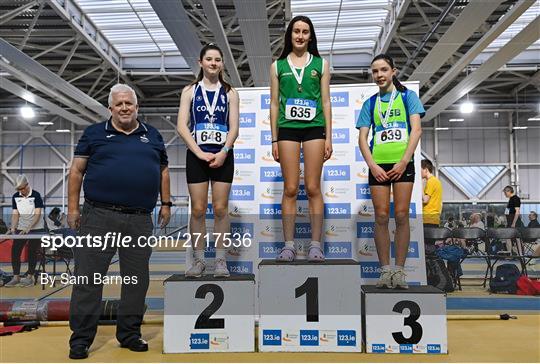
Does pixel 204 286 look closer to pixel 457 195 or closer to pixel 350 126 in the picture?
pixel 350 126

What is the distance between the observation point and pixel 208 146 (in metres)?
2.86

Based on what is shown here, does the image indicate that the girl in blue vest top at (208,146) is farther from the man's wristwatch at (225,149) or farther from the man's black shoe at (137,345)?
the man's black shoe at (137,345)

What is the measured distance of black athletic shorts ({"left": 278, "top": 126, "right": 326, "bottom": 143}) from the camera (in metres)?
2.87

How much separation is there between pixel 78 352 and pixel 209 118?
5.06 feet

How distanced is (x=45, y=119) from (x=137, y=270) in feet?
54.3

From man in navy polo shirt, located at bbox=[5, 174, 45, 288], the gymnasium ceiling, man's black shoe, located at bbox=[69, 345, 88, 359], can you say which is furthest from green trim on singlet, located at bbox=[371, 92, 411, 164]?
man in navy polo shirt, located at bbox=[5, 174, 45, 288]

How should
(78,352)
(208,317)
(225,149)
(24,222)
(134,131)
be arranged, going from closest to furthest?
(78,352)
(208,317)
(134,131)
(225,149)
(24,222)

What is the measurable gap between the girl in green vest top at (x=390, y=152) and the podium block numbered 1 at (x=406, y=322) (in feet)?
0.75

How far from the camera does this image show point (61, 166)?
1650 cm

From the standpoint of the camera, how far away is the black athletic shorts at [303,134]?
2873mm

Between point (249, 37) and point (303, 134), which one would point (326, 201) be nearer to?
point (303, 134)

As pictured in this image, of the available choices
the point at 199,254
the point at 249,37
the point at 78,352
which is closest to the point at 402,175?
the point at 199,254

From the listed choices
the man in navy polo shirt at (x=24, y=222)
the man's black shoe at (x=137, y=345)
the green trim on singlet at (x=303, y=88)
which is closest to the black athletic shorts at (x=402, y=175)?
the green trim on singlet at (x=303, y=88)

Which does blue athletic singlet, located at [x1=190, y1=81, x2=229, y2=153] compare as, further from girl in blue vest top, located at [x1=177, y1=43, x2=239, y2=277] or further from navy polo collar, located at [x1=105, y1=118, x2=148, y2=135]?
navy polo collar, located at [x1=105, y1=118, x2=148, y2=135]
